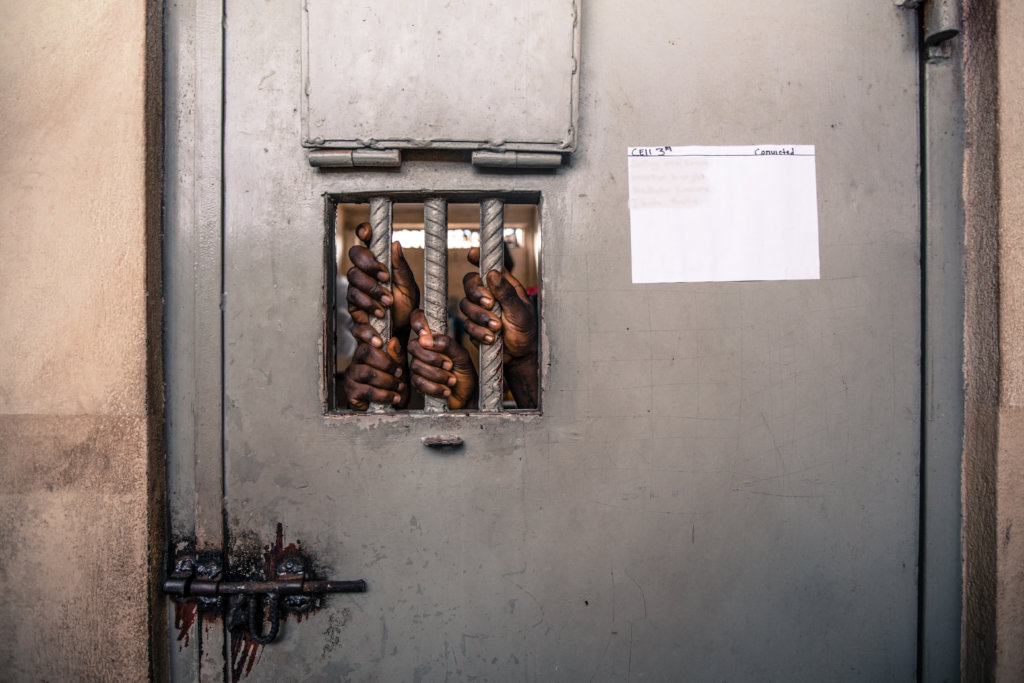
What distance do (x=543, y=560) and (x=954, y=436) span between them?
4.10 ft


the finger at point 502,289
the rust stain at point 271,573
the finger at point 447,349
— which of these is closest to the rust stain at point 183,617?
the rust stain at point 271,573

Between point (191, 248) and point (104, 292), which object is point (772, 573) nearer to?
point (191, 248)

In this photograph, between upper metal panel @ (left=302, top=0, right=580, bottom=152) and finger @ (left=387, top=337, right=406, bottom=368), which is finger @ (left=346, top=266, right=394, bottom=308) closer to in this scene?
finger @ (left=387, top=337, right=406, bottom=368)

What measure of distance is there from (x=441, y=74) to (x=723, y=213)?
89cm

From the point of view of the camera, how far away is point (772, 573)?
1332 millimetres

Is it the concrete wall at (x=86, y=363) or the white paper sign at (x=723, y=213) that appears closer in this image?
the concrete wall at (x=86, y=363)

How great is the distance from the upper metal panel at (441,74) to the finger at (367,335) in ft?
1.65

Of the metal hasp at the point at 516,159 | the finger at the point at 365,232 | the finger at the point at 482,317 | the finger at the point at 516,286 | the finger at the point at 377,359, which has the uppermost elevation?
the metal hasp at the point at 516,159

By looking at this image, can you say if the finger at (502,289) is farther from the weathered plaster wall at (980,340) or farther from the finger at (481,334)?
the weathered plaster wall at (980,340)

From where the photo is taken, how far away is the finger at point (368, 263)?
1.32 m

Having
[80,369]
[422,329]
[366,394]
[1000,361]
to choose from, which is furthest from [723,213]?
[80,369]

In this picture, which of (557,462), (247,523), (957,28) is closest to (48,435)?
(247,523)

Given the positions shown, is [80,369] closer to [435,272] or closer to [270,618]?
[270,618]

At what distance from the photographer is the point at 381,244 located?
1.34 m
